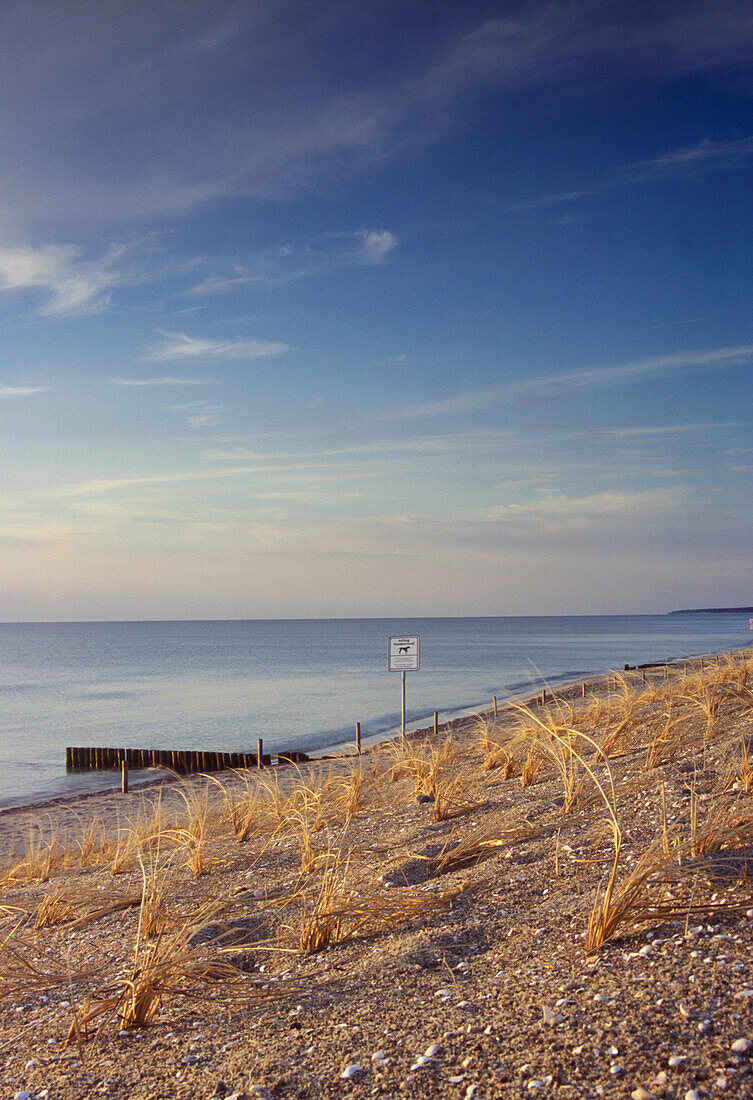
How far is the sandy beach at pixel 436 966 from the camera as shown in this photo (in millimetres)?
2428

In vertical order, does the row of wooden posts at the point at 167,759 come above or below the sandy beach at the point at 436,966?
below

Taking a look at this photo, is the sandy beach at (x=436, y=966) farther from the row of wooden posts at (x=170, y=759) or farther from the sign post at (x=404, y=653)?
the row of wooden posts at (x=170, y=759)

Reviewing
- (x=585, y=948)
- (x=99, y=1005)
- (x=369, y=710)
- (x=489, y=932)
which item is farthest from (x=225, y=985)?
(x=369, y=710)

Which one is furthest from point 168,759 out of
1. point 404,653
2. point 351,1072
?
point 351,1072

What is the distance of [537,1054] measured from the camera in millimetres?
2395

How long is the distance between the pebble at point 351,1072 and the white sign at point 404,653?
13.9m

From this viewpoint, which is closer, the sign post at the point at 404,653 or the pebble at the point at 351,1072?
the pebble at the point at 351,1072

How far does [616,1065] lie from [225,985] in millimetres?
1952

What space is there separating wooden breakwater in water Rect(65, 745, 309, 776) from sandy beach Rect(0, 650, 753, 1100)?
659 inches

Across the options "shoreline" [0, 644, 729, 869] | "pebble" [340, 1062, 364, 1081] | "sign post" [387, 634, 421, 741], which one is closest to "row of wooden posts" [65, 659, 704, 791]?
"shoreline" [0, 644, 729, 869]

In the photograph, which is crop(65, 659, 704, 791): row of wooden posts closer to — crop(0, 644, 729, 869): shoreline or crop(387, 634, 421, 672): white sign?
crop(0, 644, 729, 869): shoreline

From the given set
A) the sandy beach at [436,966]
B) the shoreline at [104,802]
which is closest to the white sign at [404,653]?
the shoreline at [104,802]

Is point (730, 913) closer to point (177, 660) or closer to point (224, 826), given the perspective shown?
point (224, 826)

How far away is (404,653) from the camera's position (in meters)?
16.8
